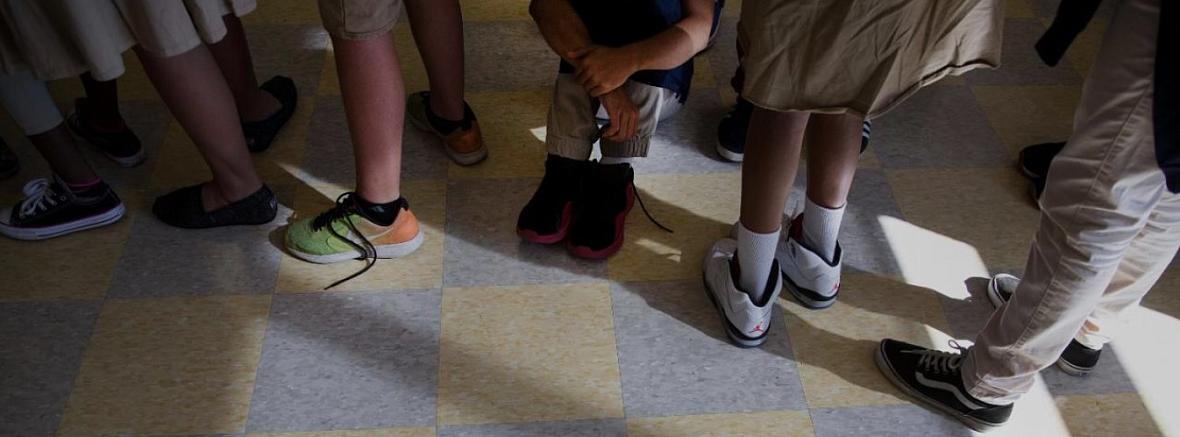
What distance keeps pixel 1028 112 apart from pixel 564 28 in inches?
55.9

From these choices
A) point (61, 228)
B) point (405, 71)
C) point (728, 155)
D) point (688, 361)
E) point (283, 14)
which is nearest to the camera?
point (688, 361)

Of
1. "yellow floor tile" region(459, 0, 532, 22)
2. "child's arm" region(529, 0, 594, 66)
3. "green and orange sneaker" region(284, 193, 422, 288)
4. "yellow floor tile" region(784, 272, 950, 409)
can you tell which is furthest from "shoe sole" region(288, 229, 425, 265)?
"yellow floor tile" region(459, 0, 532, 22)

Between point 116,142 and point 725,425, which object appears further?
point 116,142

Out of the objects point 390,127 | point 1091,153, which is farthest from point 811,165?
point 390,127

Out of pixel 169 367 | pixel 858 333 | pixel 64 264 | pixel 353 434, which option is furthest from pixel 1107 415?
pixel 64 264

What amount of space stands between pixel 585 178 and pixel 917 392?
0.76 metres

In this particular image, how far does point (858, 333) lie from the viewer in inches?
64.1

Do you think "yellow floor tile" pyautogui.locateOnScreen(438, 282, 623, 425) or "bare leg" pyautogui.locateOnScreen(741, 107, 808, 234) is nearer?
"bare leg" pyautogui.locateOnScreen(741, 107, 808, 234)

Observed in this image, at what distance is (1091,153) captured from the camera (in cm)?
106

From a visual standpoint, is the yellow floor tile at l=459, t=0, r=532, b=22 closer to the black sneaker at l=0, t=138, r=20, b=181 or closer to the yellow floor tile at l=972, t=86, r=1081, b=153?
the black sneaker at l=0, t=138, r=20, b=181

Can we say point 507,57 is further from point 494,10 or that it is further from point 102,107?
point 102,107

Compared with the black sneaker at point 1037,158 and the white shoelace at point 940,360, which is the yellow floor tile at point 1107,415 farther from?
the black sneaker at point 1037,158

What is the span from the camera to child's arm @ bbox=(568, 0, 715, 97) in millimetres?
1441

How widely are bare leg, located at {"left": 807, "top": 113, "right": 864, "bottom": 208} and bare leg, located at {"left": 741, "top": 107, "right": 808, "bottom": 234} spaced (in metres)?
0.12
